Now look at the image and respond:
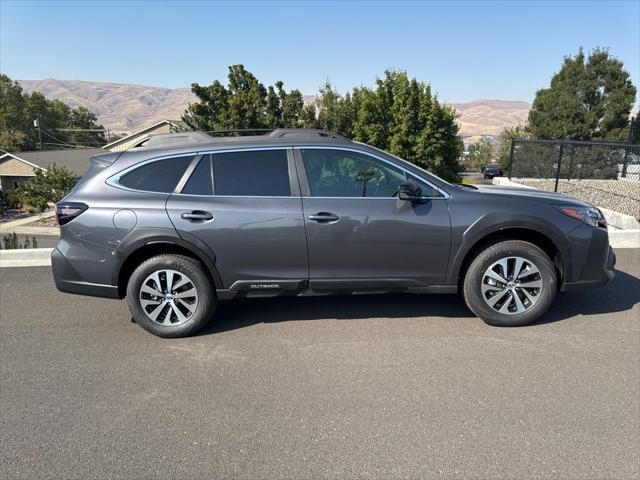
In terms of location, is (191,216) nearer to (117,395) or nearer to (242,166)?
(242,166)

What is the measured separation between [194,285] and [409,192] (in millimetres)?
2086

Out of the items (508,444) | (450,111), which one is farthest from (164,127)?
(508,444)

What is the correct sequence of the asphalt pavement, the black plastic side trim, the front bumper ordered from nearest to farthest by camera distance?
the asphalt pavement < the black plastic side trim < the front bumper

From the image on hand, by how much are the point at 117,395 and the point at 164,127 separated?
41003 millimetres

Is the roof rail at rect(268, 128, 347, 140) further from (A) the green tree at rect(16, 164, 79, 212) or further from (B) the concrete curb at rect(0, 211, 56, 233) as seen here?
(A) the green tree at rect(16, 164, 79, 212)

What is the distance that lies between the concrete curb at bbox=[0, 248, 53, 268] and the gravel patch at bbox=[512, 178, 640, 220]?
11584 mm

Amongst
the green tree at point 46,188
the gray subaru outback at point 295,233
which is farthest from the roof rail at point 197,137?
the green tree at point 46,188

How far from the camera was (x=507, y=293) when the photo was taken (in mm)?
4094

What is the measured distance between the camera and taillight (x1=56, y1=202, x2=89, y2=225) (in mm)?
3930

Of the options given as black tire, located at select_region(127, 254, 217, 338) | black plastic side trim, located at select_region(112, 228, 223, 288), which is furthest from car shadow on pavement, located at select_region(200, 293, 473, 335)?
black plastic side trim, located at select_region(112, 228, 223, 288)

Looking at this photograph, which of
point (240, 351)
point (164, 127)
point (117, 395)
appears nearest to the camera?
point (117, 395)

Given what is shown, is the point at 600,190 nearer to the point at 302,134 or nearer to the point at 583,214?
the point at 583,214

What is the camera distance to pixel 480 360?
139 inches

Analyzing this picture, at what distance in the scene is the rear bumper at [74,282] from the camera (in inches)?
157
